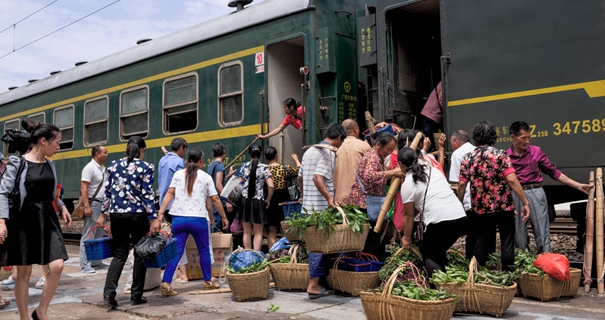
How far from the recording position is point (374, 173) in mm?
5242

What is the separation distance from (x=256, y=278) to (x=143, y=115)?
18.3 feet

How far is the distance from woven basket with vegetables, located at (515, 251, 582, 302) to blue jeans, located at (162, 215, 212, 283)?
286 cm

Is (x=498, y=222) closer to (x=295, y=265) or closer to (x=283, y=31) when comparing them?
(x=295, y=265)

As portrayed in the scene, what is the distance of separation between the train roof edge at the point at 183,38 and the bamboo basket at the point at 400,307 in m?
4.57

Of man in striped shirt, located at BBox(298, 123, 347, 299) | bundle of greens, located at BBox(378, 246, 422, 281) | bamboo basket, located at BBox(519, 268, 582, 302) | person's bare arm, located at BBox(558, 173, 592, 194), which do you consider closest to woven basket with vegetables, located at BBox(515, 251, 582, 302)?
bamboo basket, located at BBox(519, 268, 582, 302)

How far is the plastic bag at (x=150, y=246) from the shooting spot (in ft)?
16.3

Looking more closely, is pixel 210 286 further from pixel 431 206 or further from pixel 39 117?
pixel 39 117

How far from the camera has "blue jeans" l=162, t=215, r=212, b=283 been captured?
550 centimetres

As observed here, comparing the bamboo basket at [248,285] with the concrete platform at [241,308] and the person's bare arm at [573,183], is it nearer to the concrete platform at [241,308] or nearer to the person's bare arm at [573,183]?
the concrete platform at [241,308]

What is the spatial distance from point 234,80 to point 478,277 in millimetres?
4896

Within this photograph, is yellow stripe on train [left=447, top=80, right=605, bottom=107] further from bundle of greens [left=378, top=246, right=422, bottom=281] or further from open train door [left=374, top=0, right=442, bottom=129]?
bundle of greens [left=378, top=246, right=422, bottom=281]

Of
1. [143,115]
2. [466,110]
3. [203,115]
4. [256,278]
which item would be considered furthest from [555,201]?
[143,115]

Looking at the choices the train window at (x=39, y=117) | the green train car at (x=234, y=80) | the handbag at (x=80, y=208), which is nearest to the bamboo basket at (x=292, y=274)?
the green train car at (x=234, y=80)

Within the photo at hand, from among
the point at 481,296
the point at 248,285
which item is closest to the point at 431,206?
the point at 481,296
